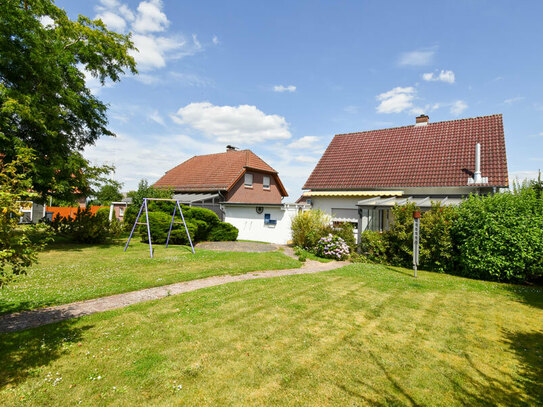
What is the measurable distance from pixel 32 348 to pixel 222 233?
15.4 metres

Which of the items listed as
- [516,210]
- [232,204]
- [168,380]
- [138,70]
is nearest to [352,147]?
[232,204]

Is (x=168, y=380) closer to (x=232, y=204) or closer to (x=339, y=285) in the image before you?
(x=339, y=285)

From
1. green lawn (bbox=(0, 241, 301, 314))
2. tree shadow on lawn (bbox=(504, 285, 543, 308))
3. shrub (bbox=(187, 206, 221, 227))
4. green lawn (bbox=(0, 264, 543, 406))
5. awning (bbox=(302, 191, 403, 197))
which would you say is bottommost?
tree shadow on lawn (bbox=(504, 285, 543, 308))

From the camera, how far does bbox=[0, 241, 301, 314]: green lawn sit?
22.7ft

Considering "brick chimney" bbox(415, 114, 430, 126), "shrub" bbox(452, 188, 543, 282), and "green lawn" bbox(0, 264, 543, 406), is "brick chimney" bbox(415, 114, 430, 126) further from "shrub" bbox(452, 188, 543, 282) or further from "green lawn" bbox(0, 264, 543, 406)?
"green lawn" bbox(0, 264, 543, 406)

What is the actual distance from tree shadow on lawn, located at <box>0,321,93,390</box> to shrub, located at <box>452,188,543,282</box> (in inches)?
482

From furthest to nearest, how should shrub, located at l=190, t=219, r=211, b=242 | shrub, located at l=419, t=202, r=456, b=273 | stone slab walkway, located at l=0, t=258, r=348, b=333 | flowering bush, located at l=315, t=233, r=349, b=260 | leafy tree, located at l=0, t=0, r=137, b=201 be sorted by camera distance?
shrub, located at l=190, t=219, r=211, b=242 < flowering bush, located at l=315, t=233, r=349, b=260 < leafy tree, located at l=0, t=0, r=137, b=201 < shrub, located at l=419, t=202, r=456, b=273 < stone slab walkway, located at l=0, t=258, r=348, b=333

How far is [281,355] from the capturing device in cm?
442

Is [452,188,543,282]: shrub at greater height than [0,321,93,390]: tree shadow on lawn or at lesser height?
greater

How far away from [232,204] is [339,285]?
48.3ft

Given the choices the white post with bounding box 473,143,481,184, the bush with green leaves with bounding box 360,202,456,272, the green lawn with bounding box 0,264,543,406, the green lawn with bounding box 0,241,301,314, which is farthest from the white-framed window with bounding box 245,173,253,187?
the green lawn with bounding box 0,264,543,406

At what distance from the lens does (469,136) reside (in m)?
19.1

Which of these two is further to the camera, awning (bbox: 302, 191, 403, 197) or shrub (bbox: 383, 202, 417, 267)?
awning (bbox: 302, 191, 403, 197)

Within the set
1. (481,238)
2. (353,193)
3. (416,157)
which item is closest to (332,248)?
(353,193)
